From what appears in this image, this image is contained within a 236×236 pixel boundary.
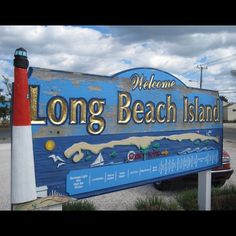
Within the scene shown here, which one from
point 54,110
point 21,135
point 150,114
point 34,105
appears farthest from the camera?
point 150,114

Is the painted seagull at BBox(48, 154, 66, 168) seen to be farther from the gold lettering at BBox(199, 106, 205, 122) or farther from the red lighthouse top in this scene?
the gold lettering at BBox(199, 106, 205, 122)

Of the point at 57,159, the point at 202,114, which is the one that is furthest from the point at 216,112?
the point at 57,159

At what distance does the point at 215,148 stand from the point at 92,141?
3.18 meters

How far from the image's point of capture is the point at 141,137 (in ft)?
17.7

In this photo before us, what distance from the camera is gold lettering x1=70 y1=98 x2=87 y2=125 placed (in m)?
4.38

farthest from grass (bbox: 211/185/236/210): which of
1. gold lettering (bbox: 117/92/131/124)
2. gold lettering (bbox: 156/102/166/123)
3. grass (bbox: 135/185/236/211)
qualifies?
gold lettering (bbox: 117/92/131/124)

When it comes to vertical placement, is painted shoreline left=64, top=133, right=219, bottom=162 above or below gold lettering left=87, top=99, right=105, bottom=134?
below

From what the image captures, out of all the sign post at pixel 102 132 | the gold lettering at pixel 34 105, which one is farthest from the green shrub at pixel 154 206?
the gold lettering at pixel 34 105

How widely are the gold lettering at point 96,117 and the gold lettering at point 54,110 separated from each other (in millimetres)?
414

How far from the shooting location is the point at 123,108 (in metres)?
5.09

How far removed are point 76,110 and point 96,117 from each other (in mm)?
360

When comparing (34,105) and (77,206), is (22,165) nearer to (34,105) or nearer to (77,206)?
(34,105)

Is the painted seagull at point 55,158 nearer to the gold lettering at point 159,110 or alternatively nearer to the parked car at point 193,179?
the gold lettering at point 159,110
